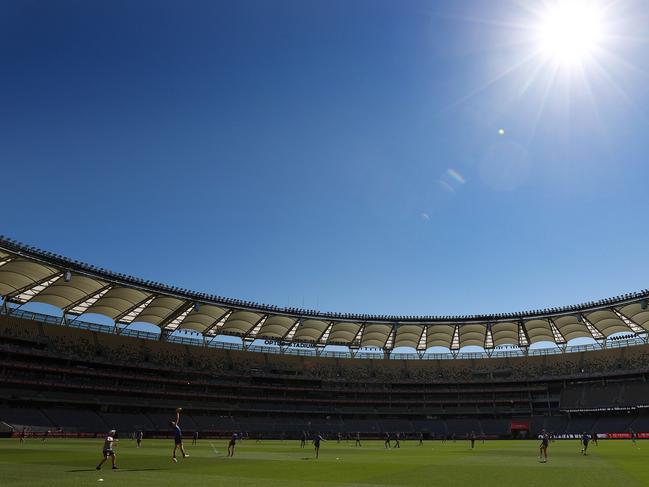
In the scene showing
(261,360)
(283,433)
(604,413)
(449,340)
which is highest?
(449,340)

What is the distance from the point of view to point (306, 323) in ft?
312

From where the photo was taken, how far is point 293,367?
102 meters

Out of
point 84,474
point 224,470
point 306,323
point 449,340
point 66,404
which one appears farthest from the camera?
point 449,340

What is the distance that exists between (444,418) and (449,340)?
15.2 meters

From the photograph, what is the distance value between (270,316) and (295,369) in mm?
16278

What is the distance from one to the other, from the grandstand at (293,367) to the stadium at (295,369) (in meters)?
0.28

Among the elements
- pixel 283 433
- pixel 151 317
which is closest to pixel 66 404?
pixel 151 317

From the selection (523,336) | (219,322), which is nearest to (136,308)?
(219,322)

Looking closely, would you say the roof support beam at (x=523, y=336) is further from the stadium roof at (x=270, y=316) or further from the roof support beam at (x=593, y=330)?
the roof support beam at (x=593, y=330)

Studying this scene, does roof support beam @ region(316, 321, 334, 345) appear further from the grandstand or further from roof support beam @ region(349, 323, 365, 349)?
roof support beam @ region(349, 323, 365, 349)

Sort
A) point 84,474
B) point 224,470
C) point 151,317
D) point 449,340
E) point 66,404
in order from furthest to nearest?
point 449,340, point 151,317, point 66,404, point 224,470, point 84,474

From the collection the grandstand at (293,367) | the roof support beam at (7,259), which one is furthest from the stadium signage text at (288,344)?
the roof support beam at (7,259)

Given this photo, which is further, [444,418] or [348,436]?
[444,418]

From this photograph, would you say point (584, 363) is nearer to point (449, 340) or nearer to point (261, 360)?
point (449, 340)
